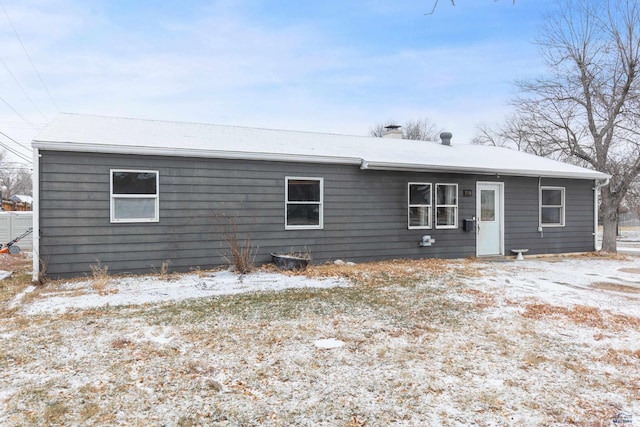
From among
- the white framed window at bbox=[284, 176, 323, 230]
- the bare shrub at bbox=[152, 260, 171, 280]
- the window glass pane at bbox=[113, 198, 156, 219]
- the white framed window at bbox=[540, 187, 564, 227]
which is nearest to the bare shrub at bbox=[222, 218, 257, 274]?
the white framed window at bbox=[284, 176, 323, 230]

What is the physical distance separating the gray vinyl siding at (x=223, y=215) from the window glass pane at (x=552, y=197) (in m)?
0.55

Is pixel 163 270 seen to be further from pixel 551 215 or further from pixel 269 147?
pixel 551 215

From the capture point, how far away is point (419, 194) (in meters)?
9.68

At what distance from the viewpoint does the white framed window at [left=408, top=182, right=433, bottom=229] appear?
9.59 meters

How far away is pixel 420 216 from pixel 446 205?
0.80 metres

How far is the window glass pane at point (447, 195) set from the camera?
9.90 meters

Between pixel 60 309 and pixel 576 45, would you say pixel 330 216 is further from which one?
pixel 576 45

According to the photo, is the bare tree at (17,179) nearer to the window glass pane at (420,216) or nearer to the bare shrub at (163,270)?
the bare shrub at (163,270)

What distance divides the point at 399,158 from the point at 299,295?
4895mm

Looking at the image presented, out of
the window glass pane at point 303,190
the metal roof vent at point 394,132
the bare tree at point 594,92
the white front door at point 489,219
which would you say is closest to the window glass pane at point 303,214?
the window glass pane at point 303,190

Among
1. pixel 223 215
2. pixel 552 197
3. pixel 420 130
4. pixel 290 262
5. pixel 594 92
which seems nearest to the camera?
pixel 290 262

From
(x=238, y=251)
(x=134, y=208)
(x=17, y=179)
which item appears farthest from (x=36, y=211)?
(x=17, y=179)

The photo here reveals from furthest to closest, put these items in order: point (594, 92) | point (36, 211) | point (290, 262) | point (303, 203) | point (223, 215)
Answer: point (594, 92) < point (303, 203) < point (223, 215) < point (290, 262) < point (36, 211)

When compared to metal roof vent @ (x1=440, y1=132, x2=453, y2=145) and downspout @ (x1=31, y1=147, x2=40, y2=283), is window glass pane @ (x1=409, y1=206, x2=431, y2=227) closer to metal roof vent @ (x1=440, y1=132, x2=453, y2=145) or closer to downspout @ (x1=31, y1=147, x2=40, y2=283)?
metal roof vent @ (x1=440, y1=132, x2=453, y2=145)
